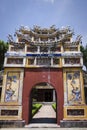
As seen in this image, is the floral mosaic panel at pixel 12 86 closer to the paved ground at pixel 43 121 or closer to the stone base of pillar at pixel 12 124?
the stone base of pillar at pixel 12 124

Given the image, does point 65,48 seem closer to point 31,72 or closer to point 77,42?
point 77,42

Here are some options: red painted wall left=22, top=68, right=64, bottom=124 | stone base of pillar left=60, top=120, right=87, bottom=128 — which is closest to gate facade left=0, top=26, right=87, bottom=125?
red painted wall left=22, top=68, right=64, bottom=124

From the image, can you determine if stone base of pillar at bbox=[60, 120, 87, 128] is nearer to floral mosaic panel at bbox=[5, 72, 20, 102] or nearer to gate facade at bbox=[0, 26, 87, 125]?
gate facade at bbox=[0, 26, 87, 125]

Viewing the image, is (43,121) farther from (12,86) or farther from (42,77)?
(12,86)

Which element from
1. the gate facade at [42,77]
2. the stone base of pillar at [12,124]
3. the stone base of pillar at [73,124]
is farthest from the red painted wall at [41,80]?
the stone base of pillar at [12,124]

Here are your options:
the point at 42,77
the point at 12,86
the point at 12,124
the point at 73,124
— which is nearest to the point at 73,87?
the point at 42,77

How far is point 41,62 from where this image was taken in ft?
38.9

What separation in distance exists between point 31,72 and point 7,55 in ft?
7.45

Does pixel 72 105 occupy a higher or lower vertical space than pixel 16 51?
lower

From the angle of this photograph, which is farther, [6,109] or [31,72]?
[31,72]

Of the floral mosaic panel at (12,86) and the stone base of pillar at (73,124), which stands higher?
the floral mosaic panel at (12,86)

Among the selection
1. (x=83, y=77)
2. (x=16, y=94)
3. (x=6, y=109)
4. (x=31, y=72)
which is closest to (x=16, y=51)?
(x=31, y=72)

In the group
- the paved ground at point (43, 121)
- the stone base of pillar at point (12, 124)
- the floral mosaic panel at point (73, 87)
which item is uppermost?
the floral mosaic panel at point (73, 87)

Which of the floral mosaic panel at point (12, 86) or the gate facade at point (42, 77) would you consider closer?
the gate facade at point (42, 77)
